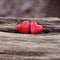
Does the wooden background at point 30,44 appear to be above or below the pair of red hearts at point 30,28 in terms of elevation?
below

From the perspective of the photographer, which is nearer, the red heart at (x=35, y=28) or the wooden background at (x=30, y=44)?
the wooden background at (x=30, y=44)

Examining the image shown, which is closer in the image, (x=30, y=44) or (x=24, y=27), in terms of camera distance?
(x=30, y=44)

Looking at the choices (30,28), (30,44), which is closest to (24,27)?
(30,28)

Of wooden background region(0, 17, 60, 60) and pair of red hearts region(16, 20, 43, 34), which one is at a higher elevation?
pair of red hearts region(16, 20, 43, 34)

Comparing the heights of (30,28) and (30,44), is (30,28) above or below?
above

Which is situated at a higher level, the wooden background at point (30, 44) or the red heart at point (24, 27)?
the red heart at point (24, 27)

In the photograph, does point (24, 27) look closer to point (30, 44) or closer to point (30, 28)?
point (30, 28)

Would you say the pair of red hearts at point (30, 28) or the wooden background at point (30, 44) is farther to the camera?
the pair of red hearts at point (30, 28)

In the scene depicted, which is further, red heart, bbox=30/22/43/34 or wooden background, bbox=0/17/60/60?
red heart, bbox=30/22/43/34

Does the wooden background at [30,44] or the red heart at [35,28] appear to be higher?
the red heart at [35,28]
